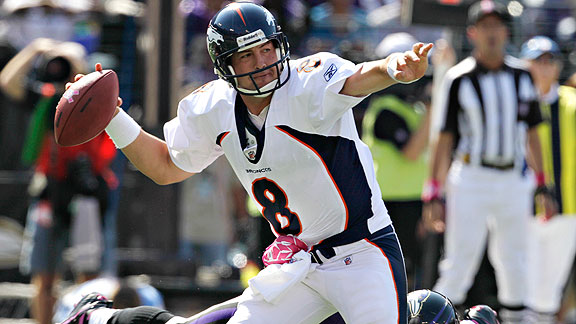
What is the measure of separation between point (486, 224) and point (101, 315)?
312cm

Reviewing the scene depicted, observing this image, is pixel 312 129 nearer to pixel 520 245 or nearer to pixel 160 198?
pixel 520 245

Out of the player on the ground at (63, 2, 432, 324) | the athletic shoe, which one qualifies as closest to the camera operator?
the athletic shoe

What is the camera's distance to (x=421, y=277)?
7633 mm

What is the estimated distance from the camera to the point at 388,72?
3619 mm

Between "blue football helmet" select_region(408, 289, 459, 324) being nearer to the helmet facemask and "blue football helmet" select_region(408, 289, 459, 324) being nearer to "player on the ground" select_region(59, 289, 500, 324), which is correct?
"player on the ground" select_region(59, 289, 500, 324)

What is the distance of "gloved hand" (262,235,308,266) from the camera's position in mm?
3941

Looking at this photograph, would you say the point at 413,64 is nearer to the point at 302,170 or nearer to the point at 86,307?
the point at 302,170

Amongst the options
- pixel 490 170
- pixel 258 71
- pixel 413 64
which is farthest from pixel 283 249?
pixel 490 170

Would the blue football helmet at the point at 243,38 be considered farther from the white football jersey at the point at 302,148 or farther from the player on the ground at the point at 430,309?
the player on the ground at the point at 430,309

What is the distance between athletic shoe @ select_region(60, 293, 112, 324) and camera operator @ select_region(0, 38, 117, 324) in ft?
6.91

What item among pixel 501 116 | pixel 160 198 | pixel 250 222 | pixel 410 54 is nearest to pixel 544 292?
pixel 501 116

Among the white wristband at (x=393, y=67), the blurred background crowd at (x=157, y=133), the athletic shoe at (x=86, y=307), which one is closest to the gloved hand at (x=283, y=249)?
Answer: the white wristband at (x=393, y=67)

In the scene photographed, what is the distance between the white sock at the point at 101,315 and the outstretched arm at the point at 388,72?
158 cm

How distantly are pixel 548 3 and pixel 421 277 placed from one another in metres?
3.42
